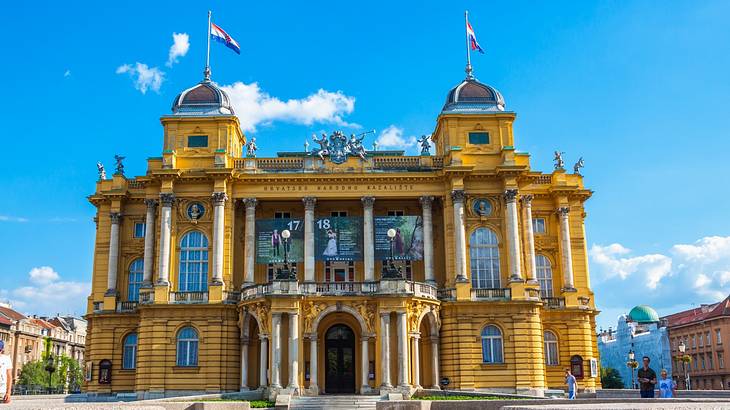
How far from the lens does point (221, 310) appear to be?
51750mm

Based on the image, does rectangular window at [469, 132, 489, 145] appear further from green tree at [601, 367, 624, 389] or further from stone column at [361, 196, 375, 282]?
green tree at [601, 367, 624, 389]

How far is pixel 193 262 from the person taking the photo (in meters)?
53.9

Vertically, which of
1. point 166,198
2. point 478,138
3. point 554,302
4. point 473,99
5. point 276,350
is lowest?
point 276,350

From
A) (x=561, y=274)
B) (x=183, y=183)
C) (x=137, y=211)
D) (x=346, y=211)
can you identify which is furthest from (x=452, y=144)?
(x=137, y=211)

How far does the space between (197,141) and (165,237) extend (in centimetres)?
765

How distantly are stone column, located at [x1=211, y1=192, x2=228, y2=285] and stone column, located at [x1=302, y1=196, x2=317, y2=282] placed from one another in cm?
583

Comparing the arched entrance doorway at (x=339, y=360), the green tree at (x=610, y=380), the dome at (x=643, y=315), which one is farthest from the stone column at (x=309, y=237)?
the dome at (x=643, y=315)

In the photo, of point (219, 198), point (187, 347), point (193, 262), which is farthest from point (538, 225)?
point (187, 347)

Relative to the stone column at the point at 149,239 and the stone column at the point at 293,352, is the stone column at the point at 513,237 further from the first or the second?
the stone column at the point at 149,239

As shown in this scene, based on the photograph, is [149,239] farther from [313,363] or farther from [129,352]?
[313,363]

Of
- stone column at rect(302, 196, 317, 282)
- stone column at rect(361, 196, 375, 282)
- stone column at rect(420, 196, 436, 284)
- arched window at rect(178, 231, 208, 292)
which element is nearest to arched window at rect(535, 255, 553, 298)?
stone column at rect(420, 196, 436, 284)

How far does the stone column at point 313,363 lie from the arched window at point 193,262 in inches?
393

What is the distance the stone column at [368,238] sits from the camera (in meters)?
53.4

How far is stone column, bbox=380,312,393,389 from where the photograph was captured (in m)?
46.2
